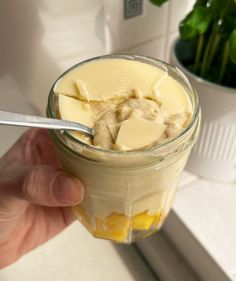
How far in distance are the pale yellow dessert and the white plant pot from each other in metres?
0.15

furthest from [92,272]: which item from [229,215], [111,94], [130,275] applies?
[111,94]

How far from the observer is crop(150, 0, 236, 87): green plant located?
1.32 feet

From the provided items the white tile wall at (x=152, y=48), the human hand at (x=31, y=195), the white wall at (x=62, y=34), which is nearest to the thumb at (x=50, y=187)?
the human hand at (x=31, y=195)

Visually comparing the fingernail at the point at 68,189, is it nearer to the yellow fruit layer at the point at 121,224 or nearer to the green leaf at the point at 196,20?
the yellow fruit layer at the point at 121,224

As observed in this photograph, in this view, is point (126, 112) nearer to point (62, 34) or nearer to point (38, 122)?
point (38, 122)

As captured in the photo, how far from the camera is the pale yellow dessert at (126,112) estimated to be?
10.4 inches

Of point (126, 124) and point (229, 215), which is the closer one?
point (126, 124)

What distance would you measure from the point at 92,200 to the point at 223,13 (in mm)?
233

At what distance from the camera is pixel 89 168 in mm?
275

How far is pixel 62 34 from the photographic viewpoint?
43 centimetres

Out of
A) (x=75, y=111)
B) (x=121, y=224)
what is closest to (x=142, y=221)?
(x=121, y=224)

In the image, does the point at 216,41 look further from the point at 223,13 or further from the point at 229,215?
the point at 229,215

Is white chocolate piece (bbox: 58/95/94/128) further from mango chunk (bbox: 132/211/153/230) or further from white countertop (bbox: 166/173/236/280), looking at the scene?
A: white countertop (bbox: 166/173/236/280)

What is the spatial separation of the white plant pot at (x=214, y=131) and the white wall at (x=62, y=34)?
0.15 feet
